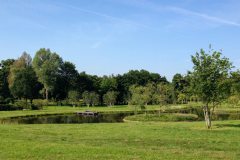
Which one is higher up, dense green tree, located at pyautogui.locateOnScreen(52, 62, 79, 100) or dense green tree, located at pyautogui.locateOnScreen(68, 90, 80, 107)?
dense green tree, located at pyautogui.locateOnScreen(52, 62, 79, 100)

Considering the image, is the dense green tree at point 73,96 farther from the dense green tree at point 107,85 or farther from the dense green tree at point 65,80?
the dense green tree at point 107,85

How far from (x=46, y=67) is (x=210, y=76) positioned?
80172 mm

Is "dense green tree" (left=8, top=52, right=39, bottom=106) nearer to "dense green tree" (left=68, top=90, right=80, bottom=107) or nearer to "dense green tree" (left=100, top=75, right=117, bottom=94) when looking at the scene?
"dense green tree" (left=68, top=90, right=80, bottom=107)

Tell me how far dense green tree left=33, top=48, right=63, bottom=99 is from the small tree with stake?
78.5 meters

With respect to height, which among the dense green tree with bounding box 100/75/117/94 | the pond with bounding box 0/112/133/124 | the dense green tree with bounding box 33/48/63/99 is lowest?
the pond with bounding box 0/112/133/124

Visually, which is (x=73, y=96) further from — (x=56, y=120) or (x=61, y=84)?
(x=56, y=120)

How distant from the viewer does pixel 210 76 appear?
3478 centimetres

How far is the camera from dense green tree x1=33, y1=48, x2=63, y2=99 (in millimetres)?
107938

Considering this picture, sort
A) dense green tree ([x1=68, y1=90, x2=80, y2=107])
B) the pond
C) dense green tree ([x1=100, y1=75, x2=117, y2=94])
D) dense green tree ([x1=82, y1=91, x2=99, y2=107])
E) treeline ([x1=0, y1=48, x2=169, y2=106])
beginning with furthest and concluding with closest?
1. dense green tree ([x1=100, y1=75, x2=117, y2=94])
2. dense green tree ([x1=82, y1=91, x2=99, y2=107])
3. treeline ([x1=0, y1=48, x2=169, y2=106])
4. dense green tree ([x1=68, y1=90, x2=80, y2=107])
5. the pond

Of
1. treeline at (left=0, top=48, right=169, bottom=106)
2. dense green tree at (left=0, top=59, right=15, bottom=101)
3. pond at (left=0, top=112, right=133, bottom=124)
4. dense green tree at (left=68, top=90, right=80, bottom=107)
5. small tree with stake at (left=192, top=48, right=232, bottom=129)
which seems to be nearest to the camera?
small tree with stake at (left=192, top=48, right=232, bottom=129)

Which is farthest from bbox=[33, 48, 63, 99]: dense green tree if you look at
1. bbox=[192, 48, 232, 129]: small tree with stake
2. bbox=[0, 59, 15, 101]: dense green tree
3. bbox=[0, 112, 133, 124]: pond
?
bbox=[192, 48, 232, 129]: small tree with stake

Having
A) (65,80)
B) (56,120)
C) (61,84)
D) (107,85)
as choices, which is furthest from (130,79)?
(56,120)

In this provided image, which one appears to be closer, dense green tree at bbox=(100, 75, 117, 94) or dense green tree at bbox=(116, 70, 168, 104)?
dense green tree at bbox=(100, 75, 117, 94)

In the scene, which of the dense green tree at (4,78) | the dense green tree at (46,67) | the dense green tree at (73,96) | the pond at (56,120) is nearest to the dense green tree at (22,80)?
the dense green tree at (46,67)
